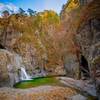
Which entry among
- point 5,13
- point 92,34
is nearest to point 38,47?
point 5,13

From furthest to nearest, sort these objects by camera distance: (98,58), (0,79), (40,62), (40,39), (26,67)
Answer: (40,39), (40,62), (26,67), (0,79), (98,58)

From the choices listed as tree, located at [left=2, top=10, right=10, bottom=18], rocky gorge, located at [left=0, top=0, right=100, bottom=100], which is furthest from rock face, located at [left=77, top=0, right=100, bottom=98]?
tree, located at [left=2, top=10, right=10, bottom=18]

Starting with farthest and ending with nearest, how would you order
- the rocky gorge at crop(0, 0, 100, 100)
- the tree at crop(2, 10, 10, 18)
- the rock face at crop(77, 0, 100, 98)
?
1. the tree at crop(2, 10, 10, 18)
2. the rocky gorge at crop(0, 0, 100, 100)
3. the rock face at crop(77, 0, 100, 98)

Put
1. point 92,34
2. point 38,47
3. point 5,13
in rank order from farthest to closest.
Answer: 1. point 38,47
2. point 5,13
3. point 92,34

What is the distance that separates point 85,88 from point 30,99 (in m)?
6.45

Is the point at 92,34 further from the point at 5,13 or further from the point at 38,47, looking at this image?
the point at 5,13

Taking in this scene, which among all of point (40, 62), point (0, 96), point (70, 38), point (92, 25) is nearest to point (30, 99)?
point (0, 96)

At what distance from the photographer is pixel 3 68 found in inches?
1164

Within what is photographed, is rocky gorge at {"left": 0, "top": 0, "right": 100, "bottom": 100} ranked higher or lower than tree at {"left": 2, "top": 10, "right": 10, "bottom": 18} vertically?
lower

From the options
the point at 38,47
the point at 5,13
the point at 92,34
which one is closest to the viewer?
the point at 92,34

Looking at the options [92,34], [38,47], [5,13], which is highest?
[5,13]

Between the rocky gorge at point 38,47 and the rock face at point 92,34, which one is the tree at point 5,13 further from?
the rock face at point 92,34

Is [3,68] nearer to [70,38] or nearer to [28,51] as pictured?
[70,38]

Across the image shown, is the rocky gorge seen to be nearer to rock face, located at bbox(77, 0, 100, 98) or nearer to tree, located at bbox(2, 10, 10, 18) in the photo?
tree, located at bbox(2, 10, 10, 18)
